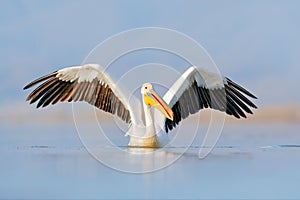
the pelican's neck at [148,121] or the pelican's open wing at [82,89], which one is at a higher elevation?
the pelican's open wing at [82,89]

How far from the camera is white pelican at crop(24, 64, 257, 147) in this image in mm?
15898

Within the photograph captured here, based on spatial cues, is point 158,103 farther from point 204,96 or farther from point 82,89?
point 82,89

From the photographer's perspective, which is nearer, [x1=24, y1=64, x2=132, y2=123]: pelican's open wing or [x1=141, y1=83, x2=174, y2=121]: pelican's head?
[x1=141, y1=83, x2=174, y2=121]: pelican's head

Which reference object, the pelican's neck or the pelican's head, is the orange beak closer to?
the pelican's head

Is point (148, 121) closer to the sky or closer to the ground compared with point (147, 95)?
closer to the ground

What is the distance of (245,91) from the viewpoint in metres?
16.5

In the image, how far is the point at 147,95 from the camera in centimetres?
1631

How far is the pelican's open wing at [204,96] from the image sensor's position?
16141mm

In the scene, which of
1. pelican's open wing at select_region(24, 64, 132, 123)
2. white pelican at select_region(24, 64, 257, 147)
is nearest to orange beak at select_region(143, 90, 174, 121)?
white pelican at select_region(24, 64, 257, 147)

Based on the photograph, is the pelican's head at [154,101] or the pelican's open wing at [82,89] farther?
the pelican's open wing at [82,89]

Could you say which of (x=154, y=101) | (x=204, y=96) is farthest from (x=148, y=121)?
(x=204, y=96)

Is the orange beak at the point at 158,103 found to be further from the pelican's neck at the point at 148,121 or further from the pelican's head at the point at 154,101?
the pelican's neck at the point at 148,121

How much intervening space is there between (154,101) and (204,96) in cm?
135

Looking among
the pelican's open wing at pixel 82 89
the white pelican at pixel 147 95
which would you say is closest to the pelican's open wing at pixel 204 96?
the white pelican at pixel 147 95
